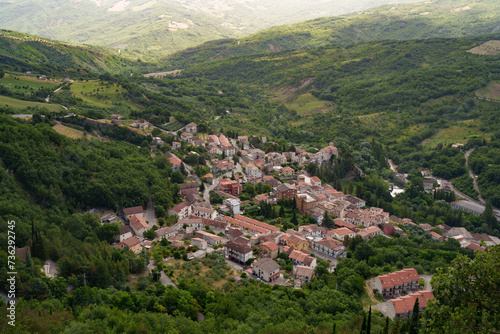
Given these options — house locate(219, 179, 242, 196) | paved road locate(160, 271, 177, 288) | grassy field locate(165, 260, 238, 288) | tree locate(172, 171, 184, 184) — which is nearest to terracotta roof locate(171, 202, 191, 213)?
tree locate(172, 171, 184, 184)

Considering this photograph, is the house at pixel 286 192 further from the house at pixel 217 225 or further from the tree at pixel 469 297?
the tree at pixel 469 297

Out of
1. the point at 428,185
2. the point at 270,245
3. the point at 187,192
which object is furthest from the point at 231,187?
the point at 428,185

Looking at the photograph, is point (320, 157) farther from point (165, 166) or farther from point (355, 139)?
point (165, 166)

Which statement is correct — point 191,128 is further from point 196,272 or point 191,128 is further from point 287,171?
point 196,272

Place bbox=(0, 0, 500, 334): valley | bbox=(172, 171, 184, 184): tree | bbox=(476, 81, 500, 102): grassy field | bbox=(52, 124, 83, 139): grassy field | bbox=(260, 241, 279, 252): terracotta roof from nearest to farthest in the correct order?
bbox=(0, 0, 500, 334): valley, bbox=(260, 241, 279, 252): terracotta roof, bbox=(52, 124, 83, 139): grassy field, bbox=(172, 171, 184, 184): tree, bbox=(476, 81, 500, 102): grassy field

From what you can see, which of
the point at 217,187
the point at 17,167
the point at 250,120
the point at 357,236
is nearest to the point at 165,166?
the point at 217,187

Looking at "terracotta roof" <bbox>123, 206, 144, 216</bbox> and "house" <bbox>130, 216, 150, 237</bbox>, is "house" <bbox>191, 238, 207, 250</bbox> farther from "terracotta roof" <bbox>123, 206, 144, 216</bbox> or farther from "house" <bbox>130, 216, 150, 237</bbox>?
"terracotta roof" <bbox>123, 206, 144, 216</bbox>
